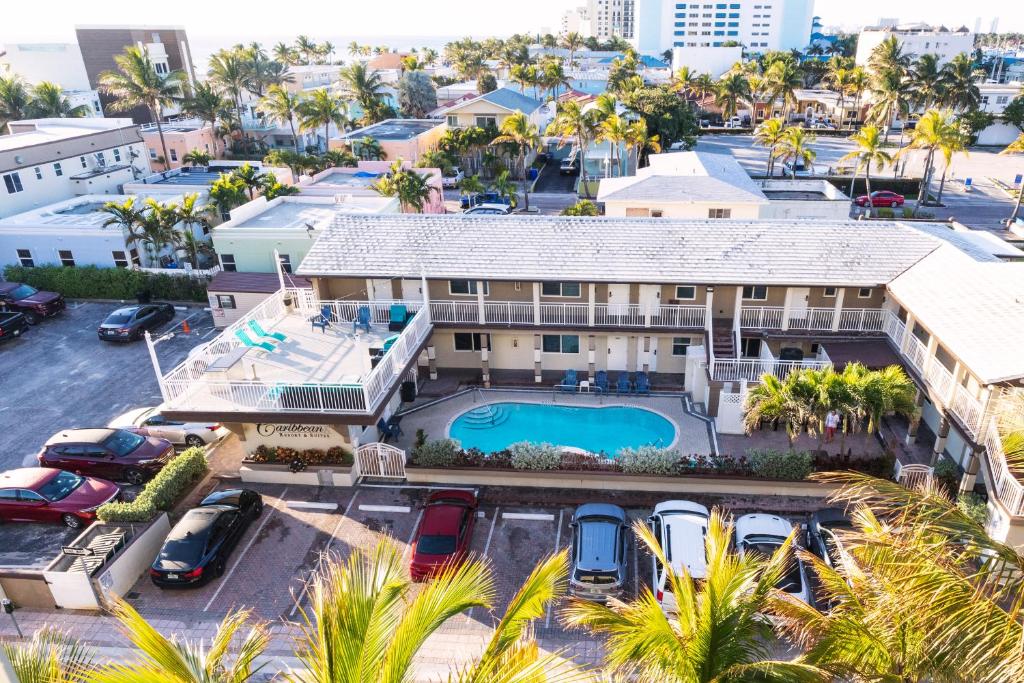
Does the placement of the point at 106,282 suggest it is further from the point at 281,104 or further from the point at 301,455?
the point at 281,104

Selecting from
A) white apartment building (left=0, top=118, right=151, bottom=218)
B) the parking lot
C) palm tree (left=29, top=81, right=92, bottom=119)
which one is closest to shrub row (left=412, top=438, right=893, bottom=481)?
the parking lot

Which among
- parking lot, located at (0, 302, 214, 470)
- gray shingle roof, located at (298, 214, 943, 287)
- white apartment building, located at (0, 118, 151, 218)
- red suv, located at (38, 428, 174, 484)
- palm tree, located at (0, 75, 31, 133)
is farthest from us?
palm tree, located at (0, 75, 31, 133)

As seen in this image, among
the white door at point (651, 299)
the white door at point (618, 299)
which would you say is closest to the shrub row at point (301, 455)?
the white door at point (618, 299)

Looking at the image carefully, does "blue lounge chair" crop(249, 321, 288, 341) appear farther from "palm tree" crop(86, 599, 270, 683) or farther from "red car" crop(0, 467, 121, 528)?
"palm tree" crop(86, 599, 270, 683)

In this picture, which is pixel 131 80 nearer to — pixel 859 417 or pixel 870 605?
pixel 859 417

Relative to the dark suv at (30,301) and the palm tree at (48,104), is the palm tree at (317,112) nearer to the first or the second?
the palm tree at (48,104)

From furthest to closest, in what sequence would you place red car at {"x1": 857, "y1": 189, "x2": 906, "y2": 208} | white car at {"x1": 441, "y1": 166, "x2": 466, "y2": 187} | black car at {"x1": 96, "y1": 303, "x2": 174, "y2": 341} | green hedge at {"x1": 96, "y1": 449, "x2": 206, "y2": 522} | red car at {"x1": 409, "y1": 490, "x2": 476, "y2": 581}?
white car at {"x1": 441, "y1": 166, "x2": 466, "y2": 187} < red car at {"x1": 857, "y1": 189, "x2": 906, "y2": 208} < black car at {"x1": 96, "y1": 303, "x2": 174, "y2": 341} < green hedge at {"x1": 96, "y1": 449, "x2": 206, "y2": 522} < red car at {"x1": 409, "y1": 490, "x2": 476, "y2": 581}

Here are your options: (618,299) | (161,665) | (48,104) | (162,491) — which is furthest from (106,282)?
(161,665)
